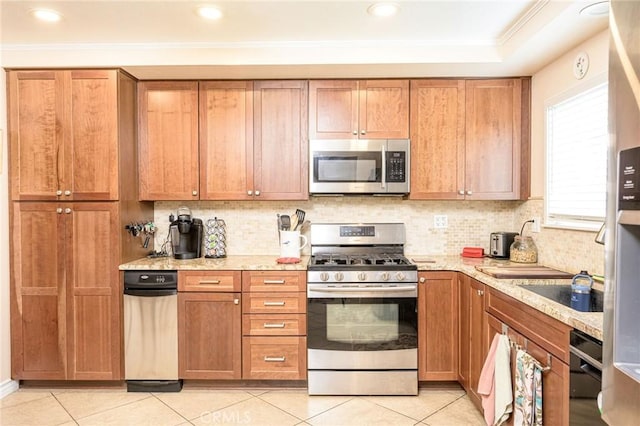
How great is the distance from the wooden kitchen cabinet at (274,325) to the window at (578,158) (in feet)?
5.81

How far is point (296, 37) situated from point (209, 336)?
2.10 meters

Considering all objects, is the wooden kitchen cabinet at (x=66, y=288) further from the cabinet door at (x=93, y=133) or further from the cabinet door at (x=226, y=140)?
the cabinet door at (x=226, y=140)

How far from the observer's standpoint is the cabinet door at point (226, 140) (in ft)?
9.48

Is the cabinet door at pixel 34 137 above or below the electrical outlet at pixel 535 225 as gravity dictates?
Result: above

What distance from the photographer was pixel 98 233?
104 inches

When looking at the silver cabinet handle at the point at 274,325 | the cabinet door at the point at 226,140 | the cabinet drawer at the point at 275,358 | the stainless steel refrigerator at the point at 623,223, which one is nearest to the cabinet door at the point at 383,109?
the cabinet door at the point at 226,140

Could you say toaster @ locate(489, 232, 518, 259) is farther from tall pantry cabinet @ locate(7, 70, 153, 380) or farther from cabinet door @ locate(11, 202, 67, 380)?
cabinet door @ locate(11, 202, 67, 380)

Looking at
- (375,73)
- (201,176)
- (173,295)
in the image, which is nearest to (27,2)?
(201,176)

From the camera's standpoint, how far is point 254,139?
2893 millimetres

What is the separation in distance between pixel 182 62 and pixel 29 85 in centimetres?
111

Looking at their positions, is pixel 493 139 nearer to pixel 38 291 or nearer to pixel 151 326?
pixel 151 326

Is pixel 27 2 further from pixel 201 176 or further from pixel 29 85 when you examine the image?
pixel 201 176

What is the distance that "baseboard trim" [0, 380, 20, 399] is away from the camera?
2.59 metres

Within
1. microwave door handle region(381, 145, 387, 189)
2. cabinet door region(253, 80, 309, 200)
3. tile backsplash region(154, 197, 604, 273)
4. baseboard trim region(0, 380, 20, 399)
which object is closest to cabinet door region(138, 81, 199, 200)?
tile backsplash region(154, 197, 604, 273)
